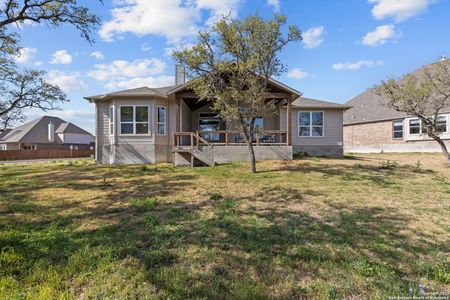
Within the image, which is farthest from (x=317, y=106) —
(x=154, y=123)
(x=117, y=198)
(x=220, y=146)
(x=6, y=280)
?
(x=6, y=280)

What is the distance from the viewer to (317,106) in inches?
720

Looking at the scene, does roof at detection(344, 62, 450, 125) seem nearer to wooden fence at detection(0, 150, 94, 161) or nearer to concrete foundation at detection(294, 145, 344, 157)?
concrete foundation at detection(294, 145, 344, 157)

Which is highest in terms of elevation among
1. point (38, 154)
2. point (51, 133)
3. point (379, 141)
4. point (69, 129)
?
point (69, 129)

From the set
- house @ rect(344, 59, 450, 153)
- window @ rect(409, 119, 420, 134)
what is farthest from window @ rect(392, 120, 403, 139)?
window @ rect(409, 119, 420, 134)

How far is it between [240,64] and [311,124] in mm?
9194

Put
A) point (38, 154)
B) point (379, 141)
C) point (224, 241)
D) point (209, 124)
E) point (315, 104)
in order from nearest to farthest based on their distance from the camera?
1. point (224, 241)
2. point (315, 104)
3. point (209, 124)
4. point (379, 141)
5. point (38, 154)

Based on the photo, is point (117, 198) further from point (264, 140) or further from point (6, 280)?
point (264, 140)

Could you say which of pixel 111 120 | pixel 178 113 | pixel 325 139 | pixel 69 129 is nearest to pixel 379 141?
pixel 325 139

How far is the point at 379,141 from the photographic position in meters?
27.3

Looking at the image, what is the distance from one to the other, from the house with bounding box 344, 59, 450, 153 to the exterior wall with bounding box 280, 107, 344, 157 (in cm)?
690

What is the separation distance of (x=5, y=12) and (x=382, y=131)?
29.0 meters

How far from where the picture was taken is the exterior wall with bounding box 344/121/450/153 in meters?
23.9

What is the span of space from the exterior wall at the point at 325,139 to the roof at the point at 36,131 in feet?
143

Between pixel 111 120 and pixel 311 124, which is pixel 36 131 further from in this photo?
pixel 311 124
